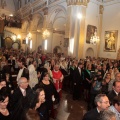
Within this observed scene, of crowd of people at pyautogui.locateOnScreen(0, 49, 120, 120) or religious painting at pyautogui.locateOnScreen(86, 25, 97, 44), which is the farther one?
religious painting at pyautogui.locateOnScreen(86, 25, 97, 44)

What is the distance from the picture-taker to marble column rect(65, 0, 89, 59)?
16.2 meters

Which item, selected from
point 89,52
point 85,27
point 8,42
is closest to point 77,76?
point 85,27

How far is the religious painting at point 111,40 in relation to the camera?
16.8 m

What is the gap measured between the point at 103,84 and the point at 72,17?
37.8ft

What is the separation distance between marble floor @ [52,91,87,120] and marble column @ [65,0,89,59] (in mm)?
8484

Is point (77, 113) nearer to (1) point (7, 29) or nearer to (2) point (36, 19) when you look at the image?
(2) point (36, 19)

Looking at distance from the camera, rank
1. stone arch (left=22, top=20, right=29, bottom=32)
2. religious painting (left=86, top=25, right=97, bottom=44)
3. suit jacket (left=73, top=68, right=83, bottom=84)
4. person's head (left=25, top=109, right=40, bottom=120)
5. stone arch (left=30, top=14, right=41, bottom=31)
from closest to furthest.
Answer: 1. person's head (left=25, top=109, right=40, bottom=120)
2. suit jacket (left=73, top=68, right=83, bottom=84)
3. religious painting (left=86, top=25, right=97, bottom=44)
4. stone arch (left=30, top=14, right=41, bottom=31)
5. stone arch (left=22, top=20, right=29, bottom=32)

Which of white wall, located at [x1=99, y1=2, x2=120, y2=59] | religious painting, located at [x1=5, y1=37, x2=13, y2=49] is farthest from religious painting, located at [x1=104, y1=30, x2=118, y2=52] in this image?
religious painting, located at [x1=5, y1=37, x2=13, y2=49]

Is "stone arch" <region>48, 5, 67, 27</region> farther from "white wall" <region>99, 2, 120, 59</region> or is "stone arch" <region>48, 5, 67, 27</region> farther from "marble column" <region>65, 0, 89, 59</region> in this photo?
"white wall" <region>99, 2, 120, 59</region>

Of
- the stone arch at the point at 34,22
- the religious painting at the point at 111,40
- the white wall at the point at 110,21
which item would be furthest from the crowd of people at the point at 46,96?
the stone arch at the point at 34,22

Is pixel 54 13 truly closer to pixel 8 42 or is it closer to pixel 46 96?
pixel 8 42

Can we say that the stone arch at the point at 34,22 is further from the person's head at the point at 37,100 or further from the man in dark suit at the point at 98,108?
the man in dark suit at the point at 98,108

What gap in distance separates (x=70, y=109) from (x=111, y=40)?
38.4 ft

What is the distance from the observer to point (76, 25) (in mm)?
16312
